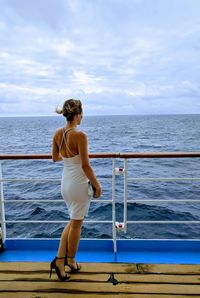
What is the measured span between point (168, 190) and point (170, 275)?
6227 mm

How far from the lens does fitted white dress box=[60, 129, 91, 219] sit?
201cm

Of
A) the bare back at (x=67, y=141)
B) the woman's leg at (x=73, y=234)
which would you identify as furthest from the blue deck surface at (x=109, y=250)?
the bare back at (x=67, y=141)

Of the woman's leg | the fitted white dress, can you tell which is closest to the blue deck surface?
the woman's leg

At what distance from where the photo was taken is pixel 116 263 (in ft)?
7.88

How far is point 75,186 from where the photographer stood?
2.01m

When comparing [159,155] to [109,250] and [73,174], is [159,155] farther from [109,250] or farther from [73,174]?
[109,250]

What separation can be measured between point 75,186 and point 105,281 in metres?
0.78

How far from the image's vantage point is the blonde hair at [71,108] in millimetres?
1963

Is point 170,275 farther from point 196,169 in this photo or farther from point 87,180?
point 196,169

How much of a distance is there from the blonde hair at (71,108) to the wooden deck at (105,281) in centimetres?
124

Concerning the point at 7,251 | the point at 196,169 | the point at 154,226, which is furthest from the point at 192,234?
the point at 196,169

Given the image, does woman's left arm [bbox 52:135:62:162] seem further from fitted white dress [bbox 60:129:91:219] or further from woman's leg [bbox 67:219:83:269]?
woman's leg [bbox 67:219:83:269]

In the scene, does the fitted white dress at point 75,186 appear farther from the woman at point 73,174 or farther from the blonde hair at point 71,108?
the blonde hair at point 71,108

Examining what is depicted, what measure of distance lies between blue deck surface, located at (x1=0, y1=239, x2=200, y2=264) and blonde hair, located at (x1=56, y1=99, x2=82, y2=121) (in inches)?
54.3
